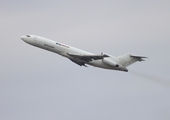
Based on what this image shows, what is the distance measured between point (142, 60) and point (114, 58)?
4.53 metres

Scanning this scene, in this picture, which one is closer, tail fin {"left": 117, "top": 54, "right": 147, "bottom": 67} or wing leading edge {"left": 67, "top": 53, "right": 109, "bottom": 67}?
wing leading edge {"left": 67, "top": 53, "right": 109, "bottom": 67}

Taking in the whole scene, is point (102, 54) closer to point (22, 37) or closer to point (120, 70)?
point (120, 70)

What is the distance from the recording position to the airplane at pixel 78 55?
392 ft

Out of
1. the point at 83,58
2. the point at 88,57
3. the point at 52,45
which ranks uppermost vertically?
the point at 52,45

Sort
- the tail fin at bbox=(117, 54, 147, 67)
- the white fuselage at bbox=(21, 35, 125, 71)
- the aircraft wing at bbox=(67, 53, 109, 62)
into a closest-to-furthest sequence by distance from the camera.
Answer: the aircraft wing at bbox=(67, 53, 109, 62)
the white fuselage at bbox=(21, 35, 125, 71)
the tail fin at bbox=(117, 54, 147, 67)

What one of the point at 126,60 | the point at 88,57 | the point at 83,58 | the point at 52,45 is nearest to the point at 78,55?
the point at 83,58

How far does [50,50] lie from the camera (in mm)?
120000

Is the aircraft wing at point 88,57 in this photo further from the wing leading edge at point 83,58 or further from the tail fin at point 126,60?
the tail fin at point 126,60

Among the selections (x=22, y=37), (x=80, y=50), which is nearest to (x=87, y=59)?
(x=80, y=50)

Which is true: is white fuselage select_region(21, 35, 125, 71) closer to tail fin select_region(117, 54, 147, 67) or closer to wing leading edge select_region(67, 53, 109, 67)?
wing leading edge select_region(67, 53, 109, 67)

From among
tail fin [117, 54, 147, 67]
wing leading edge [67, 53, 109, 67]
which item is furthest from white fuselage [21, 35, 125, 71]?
tail fin [117, 54, 147, 67]

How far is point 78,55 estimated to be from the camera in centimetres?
11969

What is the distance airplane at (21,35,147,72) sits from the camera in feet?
392

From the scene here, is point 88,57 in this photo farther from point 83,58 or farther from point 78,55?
point 78,55
